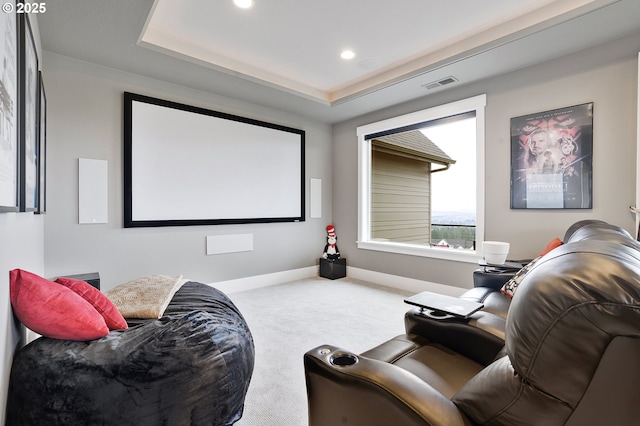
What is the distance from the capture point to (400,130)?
4.68 meters

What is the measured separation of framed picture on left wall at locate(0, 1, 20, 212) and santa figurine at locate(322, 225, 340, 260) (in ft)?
14.1

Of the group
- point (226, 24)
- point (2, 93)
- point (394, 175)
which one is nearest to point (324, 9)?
point (226, 24)

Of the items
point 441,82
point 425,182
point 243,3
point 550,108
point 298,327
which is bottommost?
point 298,327

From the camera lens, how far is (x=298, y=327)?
308 centimetres

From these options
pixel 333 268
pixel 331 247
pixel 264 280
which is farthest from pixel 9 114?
pixel 331 247

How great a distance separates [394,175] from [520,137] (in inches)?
111

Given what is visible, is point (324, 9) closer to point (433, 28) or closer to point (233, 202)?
point (433, 28)

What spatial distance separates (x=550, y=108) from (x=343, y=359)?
11.6 feet

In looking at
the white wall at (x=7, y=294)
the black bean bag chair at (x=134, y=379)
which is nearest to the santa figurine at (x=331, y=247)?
the black bean bag chair at (x=134, y=379)

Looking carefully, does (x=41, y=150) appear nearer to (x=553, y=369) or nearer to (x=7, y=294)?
(x=7, y=294)

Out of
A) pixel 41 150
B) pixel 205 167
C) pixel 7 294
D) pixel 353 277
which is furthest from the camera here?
pixel 353 277

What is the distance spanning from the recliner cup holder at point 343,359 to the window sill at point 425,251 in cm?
318

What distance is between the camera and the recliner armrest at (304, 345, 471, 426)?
857mm

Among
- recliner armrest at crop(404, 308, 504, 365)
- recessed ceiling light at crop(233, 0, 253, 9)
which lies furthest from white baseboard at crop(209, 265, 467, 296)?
recessed ceiling light at crop(233, 0, 253, 9)
